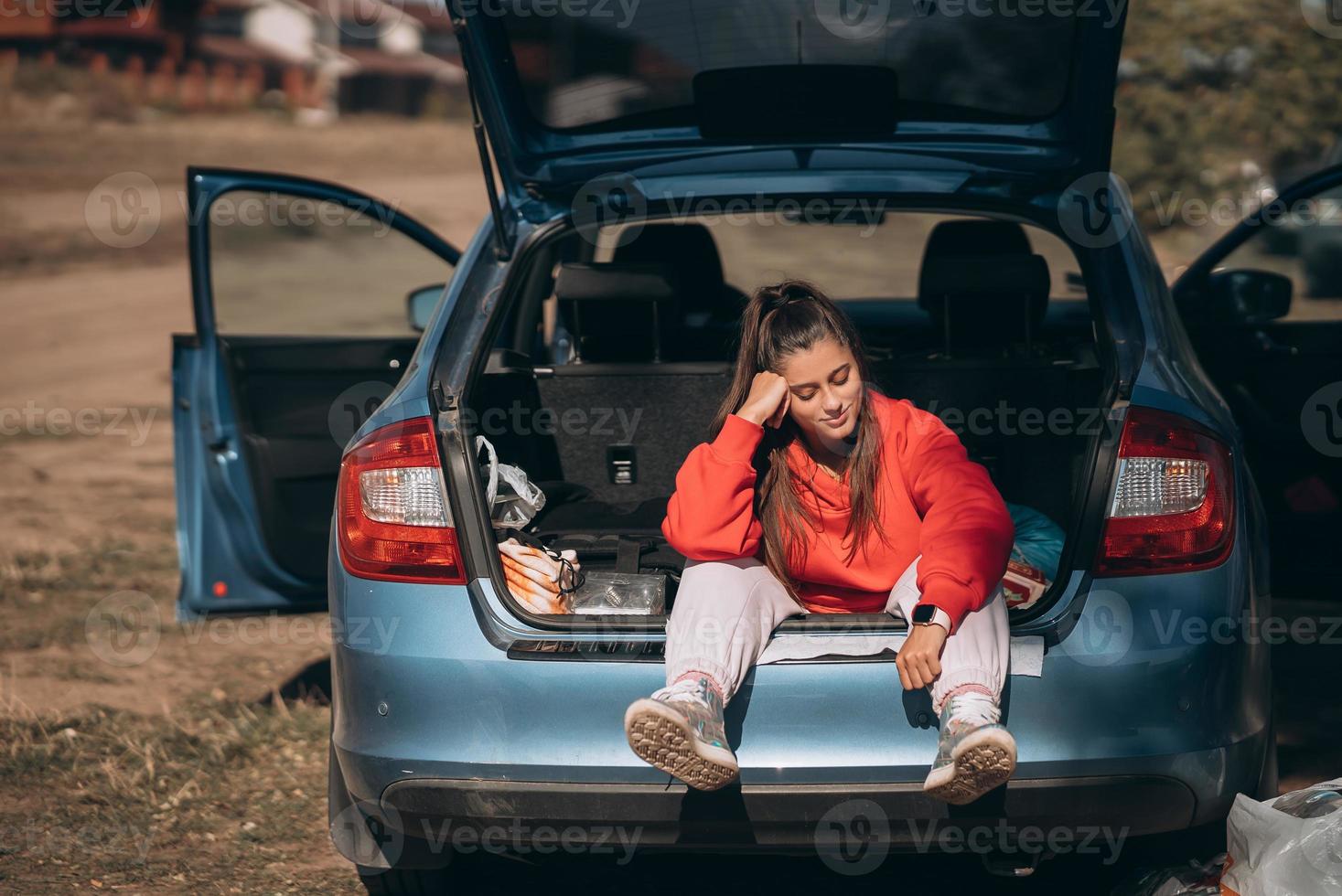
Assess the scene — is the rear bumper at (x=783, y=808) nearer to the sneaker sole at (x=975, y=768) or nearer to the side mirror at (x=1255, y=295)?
the sneaker sole at (x=975, y=768)

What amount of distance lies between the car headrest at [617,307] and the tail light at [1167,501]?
1538mm

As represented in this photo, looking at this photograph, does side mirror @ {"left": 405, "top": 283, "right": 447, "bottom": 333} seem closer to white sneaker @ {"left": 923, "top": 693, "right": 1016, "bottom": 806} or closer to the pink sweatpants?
the pink sweatpants

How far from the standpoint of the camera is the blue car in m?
2.60

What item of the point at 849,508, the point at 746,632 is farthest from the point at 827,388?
the point at 746,632

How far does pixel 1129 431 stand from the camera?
2750 millimetres

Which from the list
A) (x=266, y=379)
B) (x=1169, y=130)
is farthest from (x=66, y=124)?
(x=266, y=379)

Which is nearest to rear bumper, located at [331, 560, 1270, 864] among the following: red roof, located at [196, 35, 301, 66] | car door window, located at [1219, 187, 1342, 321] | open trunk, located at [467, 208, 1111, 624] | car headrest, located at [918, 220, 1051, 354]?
open trunk, located at [467, 208, 1111, 624]

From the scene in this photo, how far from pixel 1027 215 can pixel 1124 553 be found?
1044mm

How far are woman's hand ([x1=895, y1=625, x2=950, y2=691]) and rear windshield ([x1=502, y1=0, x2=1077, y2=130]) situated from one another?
160cm

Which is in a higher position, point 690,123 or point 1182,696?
point 690,123

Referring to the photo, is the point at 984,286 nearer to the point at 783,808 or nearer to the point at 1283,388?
the point at 1283,388

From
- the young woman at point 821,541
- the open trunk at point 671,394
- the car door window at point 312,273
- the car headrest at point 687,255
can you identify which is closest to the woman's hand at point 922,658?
the young woman at point 821,541

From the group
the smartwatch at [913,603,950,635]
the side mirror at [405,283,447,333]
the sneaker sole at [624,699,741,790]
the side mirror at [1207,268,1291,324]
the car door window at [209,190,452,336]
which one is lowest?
the car door window at [209,190,452,336]

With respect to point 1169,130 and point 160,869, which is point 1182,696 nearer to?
point 160,869
